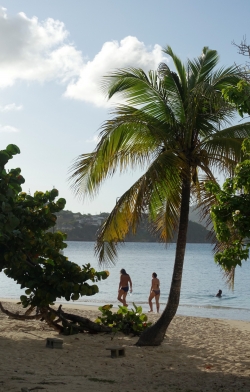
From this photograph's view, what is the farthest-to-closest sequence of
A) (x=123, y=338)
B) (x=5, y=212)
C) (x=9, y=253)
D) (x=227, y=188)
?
(x=123, y=338), (x=9, y=253), (x=5, y=212), (x=227, y=188)

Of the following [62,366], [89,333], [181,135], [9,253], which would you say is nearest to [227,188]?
[181,135]

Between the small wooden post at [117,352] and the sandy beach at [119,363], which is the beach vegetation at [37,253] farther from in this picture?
the small wooden post at [117,352]

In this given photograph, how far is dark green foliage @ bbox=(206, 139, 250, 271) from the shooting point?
7137 mm

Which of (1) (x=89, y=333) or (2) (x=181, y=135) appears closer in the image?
(2) (x=181, y=135)

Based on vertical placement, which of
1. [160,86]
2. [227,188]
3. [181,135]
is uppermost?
[160,86]

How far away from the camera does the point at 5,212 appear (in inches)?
381

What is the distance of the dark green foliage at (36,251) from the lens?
10.4 meters

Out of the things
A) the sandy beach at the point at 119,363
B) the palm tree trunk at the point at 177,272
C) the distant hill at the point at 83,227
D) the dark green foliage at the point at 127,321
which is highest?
the distant hill at the point at 83,227

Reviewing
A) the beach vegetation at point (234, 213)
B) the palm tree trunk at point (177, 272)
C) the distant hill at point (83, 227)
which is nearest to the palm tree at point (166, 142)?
the palm tree trunk at point (177, 272)

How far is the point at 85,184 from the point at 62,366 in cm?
337

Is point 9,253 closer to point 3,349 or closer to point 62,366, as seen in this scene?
point 3,349

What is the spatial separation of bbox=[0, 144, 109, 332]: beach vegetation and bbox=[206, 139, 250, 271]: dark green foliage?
421cm

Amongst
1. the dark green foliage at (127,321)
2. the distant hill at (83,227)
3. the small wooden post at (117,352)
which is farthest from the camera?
the distant hill at (83,227)

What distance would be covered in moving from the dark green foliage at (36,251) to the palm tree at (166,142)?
0.86m
